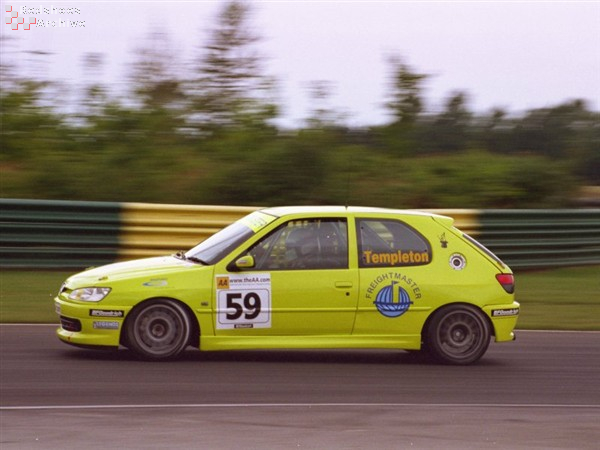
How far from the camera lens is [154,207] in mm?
15664

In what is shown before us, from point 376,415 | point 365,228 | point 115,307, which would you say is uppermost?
point 365,228

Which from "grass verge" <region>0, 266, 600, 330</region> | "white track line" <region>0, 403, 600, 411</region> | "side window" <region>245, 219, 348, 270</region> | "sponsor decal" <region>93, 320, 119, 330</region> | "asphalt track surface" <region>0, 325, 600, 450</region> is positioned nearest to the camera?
"asphalt track surface" <region>0, 325, 600, 450</region>

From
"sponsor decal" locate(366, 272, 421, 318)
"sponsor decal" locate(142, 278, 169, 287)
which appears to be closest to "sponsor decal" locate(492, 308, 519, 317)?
"sponsor decal" locate(366, 272, 421, 318)

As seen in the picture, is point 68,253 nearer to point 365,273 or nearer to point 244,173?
point 244,173

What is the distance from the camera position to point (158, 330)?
30.1ft

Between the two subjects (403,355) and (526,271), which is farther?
(526,271)

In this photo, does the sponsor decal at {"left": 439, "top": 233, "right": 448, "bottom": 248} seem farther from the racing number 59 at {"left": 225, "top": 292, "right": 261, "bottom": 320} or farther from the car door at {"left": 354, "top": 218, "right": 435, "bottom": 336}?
the racing number 59 at {"left": 225, "top": 292, "right": 261, "bottom": 320}

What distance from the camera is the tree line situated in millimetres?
18516

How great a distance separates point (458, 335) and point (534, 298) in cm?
515

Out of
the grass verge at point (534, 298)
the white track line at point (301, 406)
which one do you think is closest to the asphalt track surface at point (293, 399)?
the white track line at point (301, 406)

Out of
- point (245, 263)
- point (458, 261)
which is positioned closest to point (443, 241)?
point (458, 261)

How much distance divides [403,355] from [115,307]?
2.85 metres

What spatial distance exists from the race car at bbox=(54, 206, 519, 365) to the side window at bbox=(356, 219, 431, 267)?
0.04 feet

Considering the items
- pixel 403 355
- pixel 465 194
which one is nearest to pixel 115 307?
pixel 403 355
